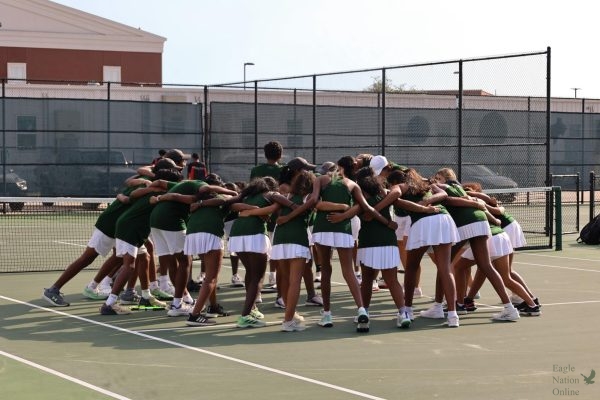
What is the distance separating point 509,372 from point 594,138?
25.8 m

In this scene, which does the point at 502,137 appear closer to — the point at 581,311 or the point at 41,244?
the point at 41,244

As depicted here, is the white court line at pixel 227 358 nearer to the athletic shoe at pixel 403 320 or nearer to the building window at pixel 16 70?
the athletic shoe at pixel 403 320

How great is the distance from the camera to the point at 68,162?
28.0 metres

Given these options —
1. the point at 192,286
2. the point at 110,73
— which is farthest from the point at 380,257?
the point at 110,73

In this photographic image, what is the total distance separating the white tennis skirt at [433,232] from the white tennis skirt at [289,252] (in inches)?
44.5

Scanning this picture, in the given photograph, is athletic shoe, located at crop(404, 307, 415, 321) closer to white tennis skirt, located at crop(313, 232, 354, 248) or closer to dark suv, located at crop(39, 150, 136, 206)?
white tennis skirt, located at crop(313, 232, 354, 248)

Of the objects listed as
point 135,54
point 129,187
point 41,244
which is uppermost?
point 135,54

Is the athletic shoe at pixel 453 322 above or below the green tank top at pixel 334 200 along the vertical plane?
below

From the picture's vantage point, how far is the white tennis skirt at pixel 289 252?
10367mm

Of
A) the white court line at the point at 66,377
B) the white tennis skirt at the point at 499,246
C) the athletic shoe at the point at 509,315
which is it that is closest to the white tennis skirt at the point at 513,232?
the white tennis skirt at the point at 499,246

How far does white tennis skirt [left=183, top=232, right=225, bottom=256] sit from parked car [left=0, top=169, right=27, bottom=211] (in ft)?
56.8

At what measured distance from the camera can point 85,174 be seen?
27.8 metres

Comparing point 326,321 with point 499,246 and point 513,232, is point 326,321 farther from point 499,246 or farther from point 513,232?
point 513,232

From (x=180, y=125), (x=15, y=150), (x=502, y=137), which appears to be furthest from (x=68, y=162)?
(x=502, y=137)
